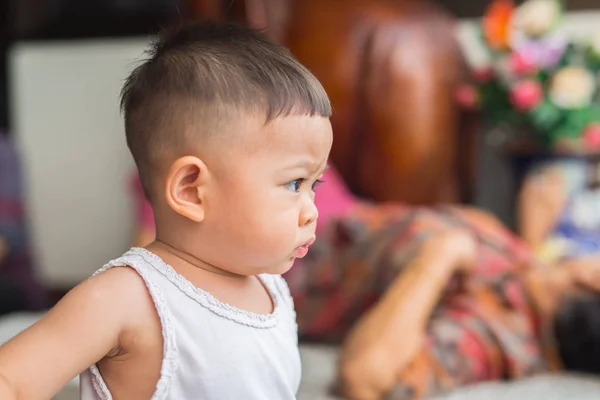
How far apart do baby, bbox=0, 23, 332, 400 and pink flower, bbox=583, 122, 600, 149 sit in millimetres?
1742

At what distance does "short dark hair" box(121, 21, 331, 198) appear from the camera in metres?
0.75

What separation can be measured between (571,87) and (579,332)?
84 cm

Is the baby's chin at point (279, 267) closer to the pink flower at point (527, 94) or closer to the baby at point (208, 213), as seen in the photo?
the baby at point (208, 213)

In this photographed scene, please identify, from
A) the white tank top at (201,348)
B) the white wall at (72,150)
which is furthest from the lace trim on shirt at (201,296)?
the white wall at (72,150)

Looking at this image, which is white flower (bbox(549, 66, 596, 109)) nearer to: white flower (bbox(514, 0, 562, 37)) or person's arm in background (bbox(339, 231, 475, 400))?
white flower (bbox(514, 0, 562, 37))

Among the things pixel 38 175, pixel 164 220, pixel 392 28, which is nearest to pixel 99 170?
pixel 38 175

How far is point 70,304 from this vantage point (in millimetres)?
696

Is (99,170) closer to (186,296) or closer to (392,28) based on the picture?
(392,28)

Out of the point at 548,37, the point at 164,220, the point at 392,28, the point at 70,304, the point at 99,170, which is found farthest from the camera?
the point at 99,170

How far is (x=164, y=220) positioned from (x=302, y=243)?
0.46 feet

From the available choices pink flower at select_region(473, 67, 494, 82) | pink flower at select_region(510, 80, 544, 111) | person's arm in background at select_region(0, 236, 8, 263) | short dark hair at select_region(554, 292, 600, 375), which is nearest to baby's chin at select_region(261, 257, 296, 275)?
short dark hair at select_region(554, 292, 600, 375)

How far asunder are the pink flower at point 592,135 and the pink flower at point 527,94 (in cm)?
16

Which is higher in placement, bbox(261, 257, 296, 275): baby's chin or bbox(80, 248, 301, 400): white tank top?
bbox(261, 257, 296, 275): baby's chin

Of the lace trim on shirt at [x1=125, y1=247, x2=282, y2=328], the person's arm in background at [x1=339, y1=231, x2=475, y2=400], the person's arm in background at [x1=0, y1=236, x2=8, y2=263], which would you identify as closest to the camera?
the lace trim on shirt at [x1=125, y1=247, x2=282, y2=328]
